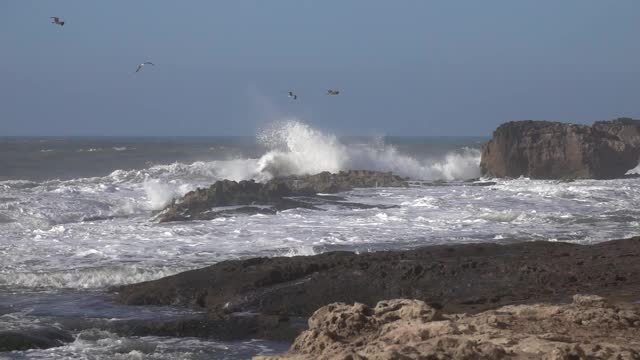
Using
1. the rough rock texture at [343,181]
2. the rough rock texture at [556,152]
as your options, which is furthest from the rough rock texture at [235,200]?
the rough rock texture at [556,152]

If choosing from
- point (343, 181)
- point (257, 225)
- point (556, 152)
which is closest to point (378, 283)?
point (257, 225)

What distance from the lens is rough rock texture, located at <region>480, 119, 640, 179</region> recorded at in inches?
1510

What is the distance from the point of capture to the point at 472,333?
6.23 m

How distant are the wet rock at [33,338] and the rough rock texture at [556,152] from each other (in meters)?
30.0

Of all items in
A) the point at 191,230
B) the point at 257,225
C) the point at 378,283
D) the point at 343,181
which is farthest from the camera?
the point at 343,181

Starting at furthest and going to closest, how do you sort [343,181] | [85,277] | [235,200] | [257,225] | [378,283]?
[343,181], [235,200], [257,225], [85,277], [378,283]

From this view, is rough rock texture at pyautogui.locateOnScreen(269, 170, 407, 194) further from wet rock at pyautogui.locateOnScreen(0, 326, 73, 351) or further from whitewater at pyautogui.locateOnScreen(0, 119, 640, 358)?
wet rock at pyautogui.locateOnScreen(0, 326, 73, 351)

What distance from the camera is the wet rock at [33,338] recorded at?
33.1 feet

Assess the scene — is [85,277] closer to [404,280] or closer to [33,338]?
Result: [33,338]

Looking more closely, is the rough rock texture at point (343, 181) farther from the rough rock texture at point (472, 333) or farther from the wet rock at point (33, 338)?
the rough rock texture at point (472, 333)

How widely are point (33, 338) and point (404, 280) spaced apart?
4.21 metres

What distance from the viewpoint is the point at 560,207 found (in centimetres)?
2622

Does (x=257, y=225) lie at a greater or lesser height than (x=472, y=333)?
lesser

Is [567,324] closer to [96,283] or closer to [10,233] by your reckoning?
[96,283]
